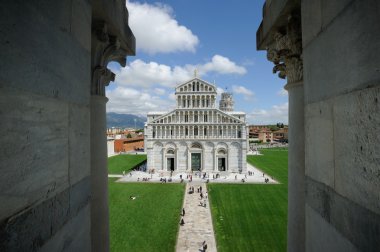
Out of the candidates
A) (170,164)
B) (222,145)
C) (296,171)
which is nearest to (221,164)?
(222,145)

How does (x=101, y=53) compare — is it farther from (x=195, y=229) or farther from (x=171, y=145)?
(x=171, y=145)

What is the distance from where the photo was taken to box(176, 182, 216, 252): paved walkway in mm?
16453

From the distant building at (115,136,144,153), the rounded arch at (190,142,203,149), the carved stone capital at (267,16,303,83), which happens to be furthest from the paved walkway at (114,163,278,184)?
the carved stone capital at (267,16,303,83)

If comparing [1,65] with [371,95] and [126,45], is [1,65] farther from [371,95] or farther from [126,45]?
[126,45]

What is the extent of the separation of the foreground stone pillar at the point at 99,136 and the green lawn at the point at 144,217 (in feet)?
41.9

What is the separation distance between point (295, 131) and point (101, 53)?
11.2ft

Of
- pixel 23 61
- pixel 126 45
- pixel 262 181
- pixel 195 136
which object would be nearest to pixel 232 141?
pixel 195 136

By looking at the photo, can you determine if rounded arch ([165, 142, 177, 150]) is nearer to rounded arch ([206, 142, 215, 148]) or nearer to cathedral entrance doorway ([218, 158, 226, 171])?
rounded arch ([206, 142, 215, 148])

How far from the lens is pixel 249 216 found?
21.7 metres

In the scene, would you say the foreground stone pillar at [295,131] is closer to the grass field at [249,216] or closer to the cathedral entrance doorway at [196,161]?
the grass field at [249,216]

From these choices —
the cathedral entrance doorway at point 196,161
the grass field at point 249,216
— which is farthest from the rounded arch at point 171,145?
the grass field at point 249,216

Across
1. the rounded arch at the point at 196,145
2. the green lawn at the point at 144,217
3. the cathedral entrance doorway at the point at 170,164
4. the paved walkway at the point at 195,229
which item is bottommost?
the paved walkway at the point at 195,229

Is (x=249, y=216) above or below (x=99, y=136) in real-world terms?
below

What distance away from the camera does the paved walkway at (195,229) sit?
16.5m
